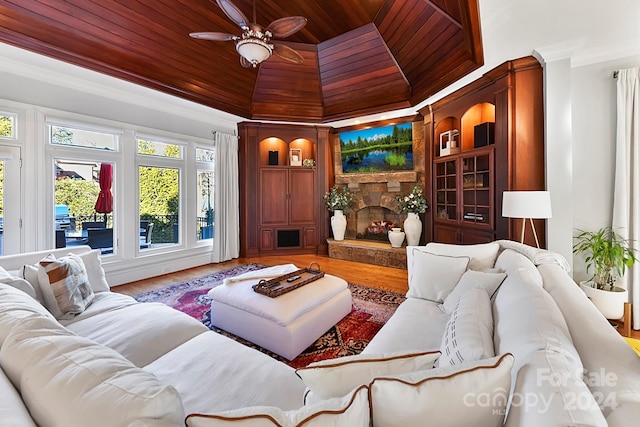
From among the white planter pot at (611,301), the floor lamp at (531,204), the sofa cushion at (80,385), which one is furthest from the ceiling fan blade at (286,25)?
the white planter pot at (611,301)

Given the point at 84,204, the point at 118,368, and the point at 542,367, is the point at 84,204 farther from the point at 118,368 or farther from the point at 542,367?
the point at 542,367

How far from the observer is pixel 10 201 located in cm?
324

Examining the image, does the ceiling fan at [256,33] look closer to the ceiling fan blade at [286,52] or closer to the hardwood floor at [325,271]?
the ceiling fan blade at [286,52]

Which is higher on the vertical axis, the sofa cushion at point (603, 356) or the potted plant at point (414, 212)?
the potted plant at point (414, 212)

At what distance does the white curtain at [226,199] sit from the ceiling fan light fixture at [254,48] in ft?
8.94

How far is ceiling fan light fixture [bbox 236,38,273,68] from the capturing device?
9.03 feet

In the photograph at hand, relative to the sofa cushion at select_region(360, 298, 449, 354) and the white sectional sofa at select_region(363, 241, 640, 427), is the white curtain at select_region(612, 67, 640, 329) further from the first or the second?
the sofa cushion at select_region(360, 298, 449, 354)

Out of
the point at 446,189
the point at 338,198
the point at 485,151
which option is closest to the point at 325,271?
the point at 338,198

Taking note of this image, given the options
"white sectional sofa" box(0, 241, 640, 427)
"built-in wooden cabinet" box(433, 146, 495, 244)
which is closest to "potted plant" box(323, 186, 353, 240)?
"built-in wooden cabinet" box(433, 146, 495, 244)

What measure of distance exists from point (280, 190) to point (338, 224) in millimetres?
1438

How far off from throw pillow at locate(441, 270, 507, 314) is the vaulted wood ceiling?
7.44 ft

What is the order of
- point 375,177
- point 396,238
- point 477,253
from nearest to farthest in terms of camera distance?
point 477,253, point 396,238, point 375,177

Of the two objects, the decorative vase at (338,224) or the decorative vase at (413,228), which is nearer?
the decorative vase at (413,228)

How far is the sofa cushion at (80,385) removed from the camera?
62 centimetres
